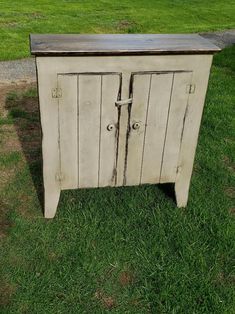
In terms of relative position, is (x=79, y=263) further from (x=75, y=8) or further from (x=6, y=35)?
(x=75, y=8)

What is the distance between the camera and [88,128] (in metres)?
2.91

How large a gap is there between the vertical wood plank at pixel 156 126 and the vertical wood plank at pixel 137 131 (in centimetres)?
4

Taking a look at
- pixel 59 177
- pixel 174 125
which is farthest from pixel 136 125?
pixel 59 177

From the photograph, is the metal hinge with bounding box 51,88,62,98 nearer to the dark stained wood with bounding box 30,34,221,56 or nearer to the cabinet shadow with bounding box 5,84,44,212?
the dark stained wood with bounding box 30,34,221,56

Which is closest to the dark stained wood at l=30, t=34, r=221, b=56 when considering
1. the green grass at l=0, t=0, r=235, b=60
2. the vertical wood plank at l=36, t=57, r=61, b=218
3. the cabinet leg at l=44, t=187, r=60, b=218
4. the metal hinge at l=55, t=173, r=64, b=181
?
the vertical wood plank at l=36, t=57, r=61, b=218

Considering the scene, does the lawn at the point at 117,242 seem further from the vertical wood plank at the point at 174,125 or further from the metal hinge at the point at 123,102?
the metal hinge at the point at 123,102

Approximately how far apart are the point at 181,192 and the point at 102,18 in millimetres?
7969

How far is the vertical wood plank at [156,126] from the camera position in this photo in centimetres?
284

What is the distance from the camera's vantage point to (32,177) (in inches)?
150

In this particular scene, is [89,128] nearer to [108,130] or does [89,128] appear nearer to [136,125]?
[108,130]

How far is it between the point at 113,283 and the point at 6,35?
7.19 m

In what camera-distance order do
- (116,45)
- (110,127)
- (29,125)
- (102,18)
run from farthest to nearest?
1. (102,18)
2. (29,125)
3. (110,127)
4. (116,45)

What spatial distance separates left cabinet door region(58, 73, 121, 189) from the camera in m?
2.72

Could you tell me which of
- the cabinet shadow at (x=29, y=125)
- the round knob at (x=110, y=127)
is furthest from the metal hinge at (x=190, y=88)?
the cabinet shadow at (x=29, y=125)
